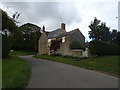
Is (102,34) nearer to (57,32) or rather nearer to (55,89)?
(57,32)

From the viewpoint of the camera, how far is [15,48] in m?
66.1

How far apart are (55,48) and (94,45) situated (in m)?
15.3

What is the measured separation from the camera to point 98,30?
59.4 m

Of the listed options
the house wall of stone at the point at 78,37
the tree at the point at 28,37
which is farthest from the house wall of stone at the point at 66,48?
the tree at the point at 28,37

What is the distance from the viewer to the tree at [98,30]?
58.6 m

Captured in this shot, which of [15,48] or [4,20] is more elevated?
[4,20]

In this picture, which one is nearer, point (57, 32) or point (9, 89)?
point (9, 89)

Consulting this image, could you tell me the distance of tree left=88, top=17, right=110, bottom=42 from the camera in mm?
58641

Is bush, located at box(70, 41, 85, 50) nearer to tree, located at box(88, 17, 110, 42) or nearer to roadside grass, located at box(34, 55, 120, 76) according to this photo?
roadside grass, located at box(34, 55, 120, 76)

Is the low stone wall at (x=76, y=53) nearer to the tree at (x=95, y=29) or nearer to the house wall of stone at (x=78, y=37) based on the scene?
the house wall of stone at (x=78, y=37)

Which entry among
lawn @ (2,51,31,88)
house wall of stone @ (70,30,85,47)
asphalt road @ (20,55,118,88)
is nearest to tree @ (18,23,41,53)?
house wall of stone @ (70,30,85,47)

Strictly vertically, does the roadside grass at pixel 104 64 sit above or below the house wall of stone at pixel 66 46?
below

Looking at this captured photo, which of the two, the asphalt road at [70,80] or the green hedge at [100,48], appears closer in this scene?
the asphalt road at [70,80]

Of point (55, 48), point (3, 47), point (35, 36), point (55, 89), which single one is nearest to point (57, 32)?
point (55, 48)
